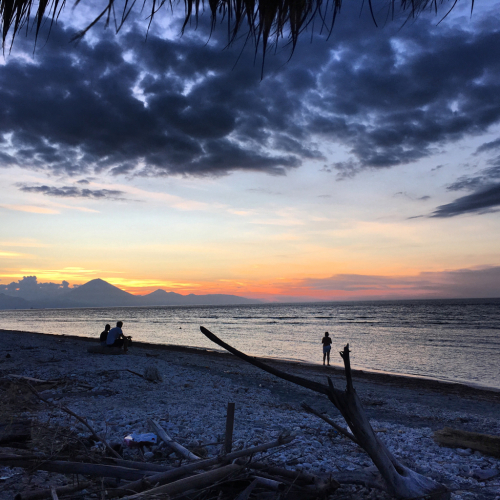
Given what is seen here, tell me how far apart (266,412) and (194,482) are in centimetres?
581

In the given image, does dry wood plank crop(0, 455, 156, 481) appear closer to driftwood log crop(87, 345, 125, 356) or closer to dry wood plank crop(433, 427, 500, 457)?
dry wood plank crop(433, 427, 500, 457)

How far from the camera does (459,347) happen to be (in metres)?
26.9

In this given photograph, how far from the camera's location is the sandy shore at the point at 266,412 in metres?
4.64

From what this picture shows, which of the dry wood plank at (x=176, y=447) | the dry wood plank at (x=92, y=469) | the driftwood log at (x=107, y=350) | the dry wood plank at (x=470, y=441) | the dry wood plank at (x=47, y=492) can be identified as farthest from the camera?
the driftwood log at (x=107, y=350)

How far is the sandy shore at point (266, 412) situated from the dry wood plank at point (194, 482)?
133 cm

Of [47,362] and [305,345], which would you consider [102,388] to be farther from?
[305,345]

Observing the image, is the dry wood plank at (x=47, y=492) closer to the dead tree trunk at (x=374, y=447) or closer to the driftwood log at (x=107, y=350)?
the dead tree trunk at (x=374, y=447)

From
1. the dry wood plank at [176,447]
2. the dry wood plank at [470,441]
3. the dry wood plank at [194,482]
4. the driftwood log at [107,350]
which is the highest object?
the dry wood plank at [194,482]

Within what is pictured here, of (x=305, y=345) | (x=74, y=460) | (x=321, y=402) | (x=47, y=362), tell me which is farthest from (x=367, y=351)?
(x=74, y=460)

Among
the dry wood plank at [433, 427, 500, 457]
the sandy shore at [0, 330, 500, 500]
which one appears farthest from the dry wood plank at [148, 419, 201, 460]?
the dry wood plank at [433, 427, 500, 457]

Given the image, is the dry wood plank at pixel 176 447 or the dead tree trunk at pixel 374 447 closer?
the dead tree trunk at pixel 374 447

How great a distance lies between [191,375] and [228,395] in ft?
11.9

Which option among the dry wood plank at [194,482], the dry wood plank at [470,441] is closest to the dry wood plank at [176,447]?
the dry wood plank at [194,482]

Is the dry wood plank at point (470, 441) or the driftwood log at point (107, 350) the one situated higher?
the dry wood plank at point (470, 441)
